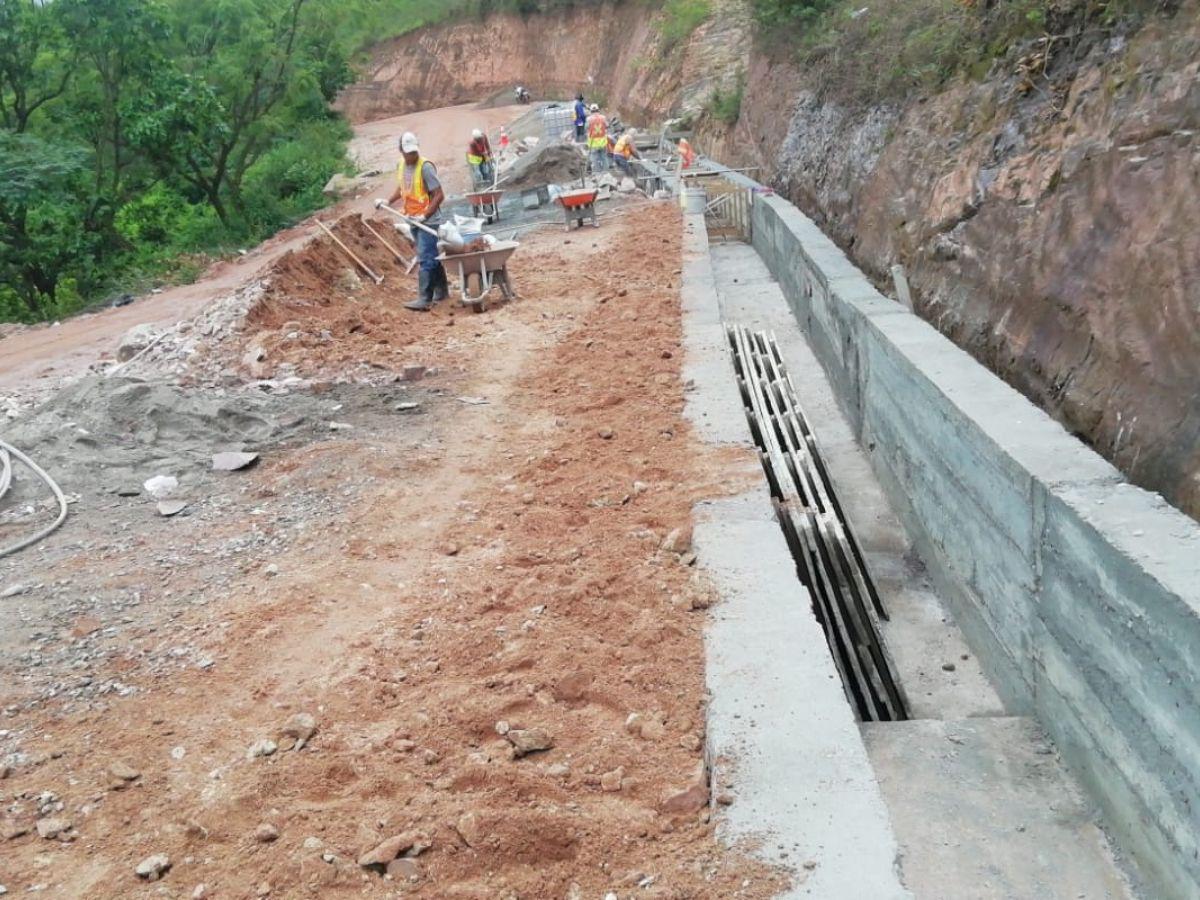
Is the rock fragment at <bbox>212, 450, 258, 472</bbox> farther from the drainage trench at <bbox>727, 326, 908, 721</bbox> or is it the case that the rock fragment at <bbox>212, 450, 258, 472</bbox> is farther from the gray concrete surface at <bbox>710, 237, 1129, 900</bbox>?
the gray concrete surface at <bbox>710, 237, 1129, 900</bbox>

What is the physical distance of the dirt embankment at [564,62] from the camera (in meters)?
29.5

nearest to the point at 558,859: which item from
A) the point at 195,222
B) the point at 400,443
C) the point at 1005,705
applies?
the point at 1005,705

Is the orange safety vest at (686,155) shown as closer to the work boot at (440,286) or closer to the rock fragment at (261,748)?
the work boot at (440,286)

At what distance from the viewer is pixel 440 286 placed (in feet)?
35.1

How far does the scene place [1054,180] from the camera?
555 cm

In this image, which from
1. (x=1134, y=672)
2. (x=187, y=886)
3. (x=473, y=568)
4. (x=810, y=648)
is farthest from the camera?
(x=473, y=568)

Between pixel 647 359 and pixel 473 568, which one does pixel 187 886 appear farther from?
pixel 647 359

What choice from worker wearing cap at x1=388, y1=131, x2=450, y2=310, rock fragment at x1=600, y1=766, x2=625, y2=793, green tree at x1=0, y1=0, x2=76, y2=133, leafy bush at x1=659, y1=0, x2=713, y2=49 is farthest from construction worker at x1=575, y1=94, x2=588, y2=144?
rock fragment at x1=600, y1=766, x2=625, y2=793

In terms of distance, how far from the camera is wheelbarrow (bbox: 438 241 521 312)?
9.73m

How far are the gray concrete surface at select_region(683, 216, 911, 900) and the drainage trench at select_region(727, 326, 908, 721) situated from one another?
592 millimetres

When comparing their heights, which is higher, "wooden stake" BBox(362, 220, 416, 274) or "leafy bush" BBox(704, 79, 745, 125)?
A: "leafy bush" BBox(704, 79, 745, 125)

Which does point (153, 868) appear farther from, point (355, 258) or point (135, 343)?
point (355, 258)

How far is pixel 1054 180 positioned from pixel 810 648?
3.52 meters

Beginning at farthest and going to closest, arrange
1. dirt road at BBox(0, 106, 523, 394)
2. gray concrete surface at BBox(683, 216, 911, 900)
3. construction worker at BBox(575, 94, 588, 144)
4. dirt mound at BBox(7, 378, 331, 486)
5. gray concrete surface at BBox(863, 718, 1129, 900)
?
construction worker at BBox(575, 94, 588, 144) < dirt road at BBox(0, 106, 523, 394) < dirt mound at BBox(7, 378, 331, 486) < gray concrete surface at BBox(863, 718, 1129, 900) < gray concrete surface at BBox(683, 216, 911, 900)
